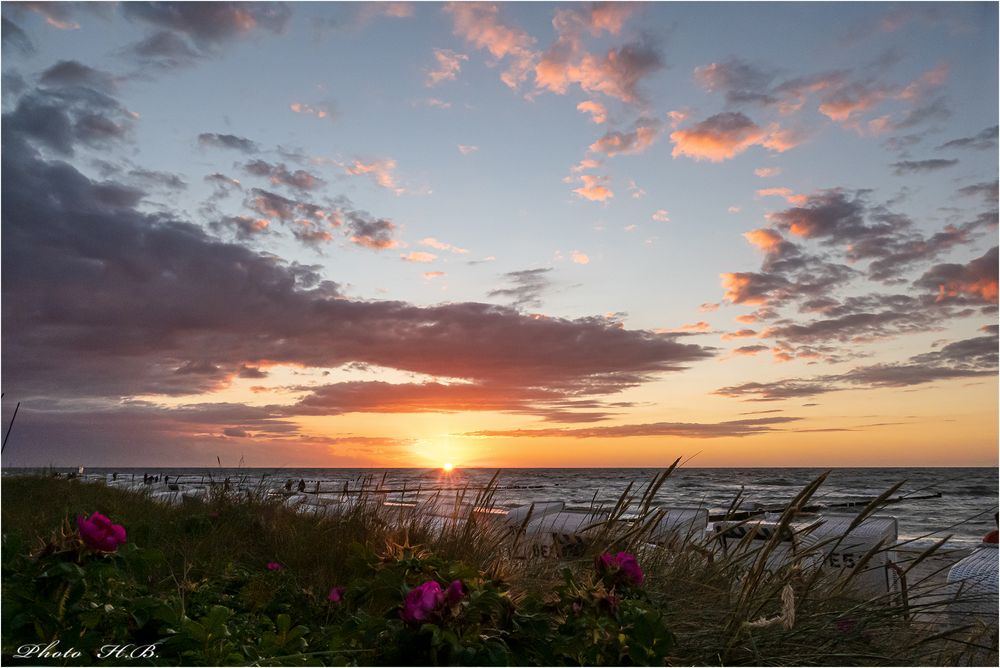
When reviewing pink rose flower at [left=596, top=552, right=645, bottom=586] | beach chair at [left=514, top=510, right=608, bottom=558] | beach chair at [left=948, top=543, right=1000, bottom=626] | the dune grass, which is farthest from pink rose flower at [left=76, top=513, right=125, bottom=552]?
beach chair at [left=948, top=543, right=1000, bottom=626]

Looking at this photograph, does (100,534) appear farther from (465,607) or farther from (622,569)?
(622,569)

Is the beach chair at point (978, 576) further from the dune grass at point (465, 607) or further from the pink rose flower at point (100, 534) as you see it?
the pink rose flower at point (100, 534)

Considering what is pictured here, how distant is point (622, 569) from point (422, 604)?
964 millimetres

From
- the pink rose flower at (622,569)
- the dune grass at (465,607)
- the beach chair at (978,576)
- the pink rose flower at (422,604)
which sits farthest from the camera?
the beach chair at (978,576)

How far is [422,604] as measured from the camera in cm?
231

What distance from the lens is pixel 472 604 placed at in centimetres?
239

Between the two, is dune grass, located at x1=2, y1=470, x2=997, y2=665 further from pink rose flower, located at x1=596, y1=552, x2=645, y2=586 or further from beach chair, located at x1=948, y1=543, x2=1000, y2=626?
beach chair, located at x1=948, y1=543, x2=1000, y2=626

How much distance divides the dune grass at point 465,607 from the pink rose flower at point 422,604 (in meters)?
0.06

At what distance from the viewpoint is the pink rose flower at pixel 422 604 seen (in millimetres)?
2305

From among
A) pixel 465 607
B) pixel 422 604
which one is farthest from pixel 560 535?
pixel 422 604

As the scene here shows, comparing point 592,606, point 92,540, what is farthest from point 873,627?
point 92,540

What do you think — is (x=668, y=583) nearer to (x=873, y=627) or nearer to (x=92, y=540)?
(x=873, y=627)

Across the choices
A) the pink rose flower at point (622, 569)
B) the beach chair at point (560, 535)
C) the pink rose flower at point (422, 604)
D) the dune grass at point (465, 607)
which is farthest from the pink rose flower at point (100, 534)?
the beach chair at point (560, 535)

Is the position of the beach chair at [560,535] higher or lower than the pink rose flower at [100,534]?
lower
